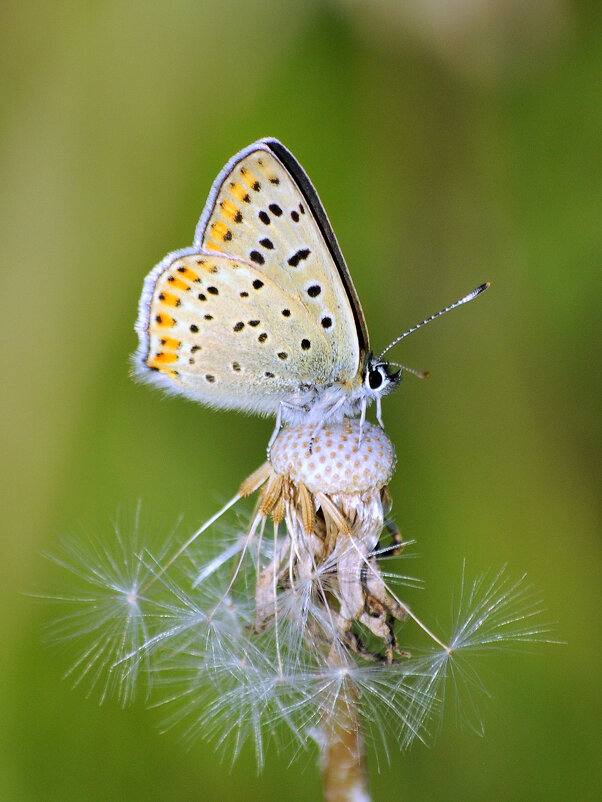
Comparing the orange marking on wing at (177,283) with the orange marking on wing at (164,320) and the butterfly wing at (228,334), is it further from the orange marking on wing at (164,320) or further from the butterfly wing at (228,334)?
the orange marking on wing at (164,320)

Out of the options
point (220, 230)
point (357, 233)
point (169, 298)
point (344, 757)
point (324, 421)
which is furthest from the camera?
point (357, 233)

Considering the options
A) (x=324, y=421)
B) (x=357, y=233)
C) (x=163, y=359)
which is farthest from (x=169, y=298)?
(x=357, y=233)

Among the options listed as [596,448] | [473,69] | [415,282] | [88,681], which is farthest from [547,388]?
[88,681]

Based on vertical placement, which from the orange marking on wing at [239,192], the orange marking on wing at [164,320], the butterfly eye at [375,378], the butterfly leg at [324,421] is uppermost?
the orange marking on wing at [239,192]

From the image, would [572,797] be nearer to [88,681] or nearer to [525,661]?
[525,661]

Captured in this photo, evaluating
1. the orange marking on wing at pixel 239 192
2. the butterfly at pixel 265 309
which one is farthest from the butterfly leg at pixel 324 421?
the orange marking on wing at pixel 239 192

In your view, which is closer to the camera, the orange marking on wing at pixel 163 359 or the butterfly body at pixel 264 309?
the butterfly body at pixel 264 309

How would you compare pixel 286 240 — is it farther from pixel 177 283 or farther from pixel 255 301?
pixel 177 283
